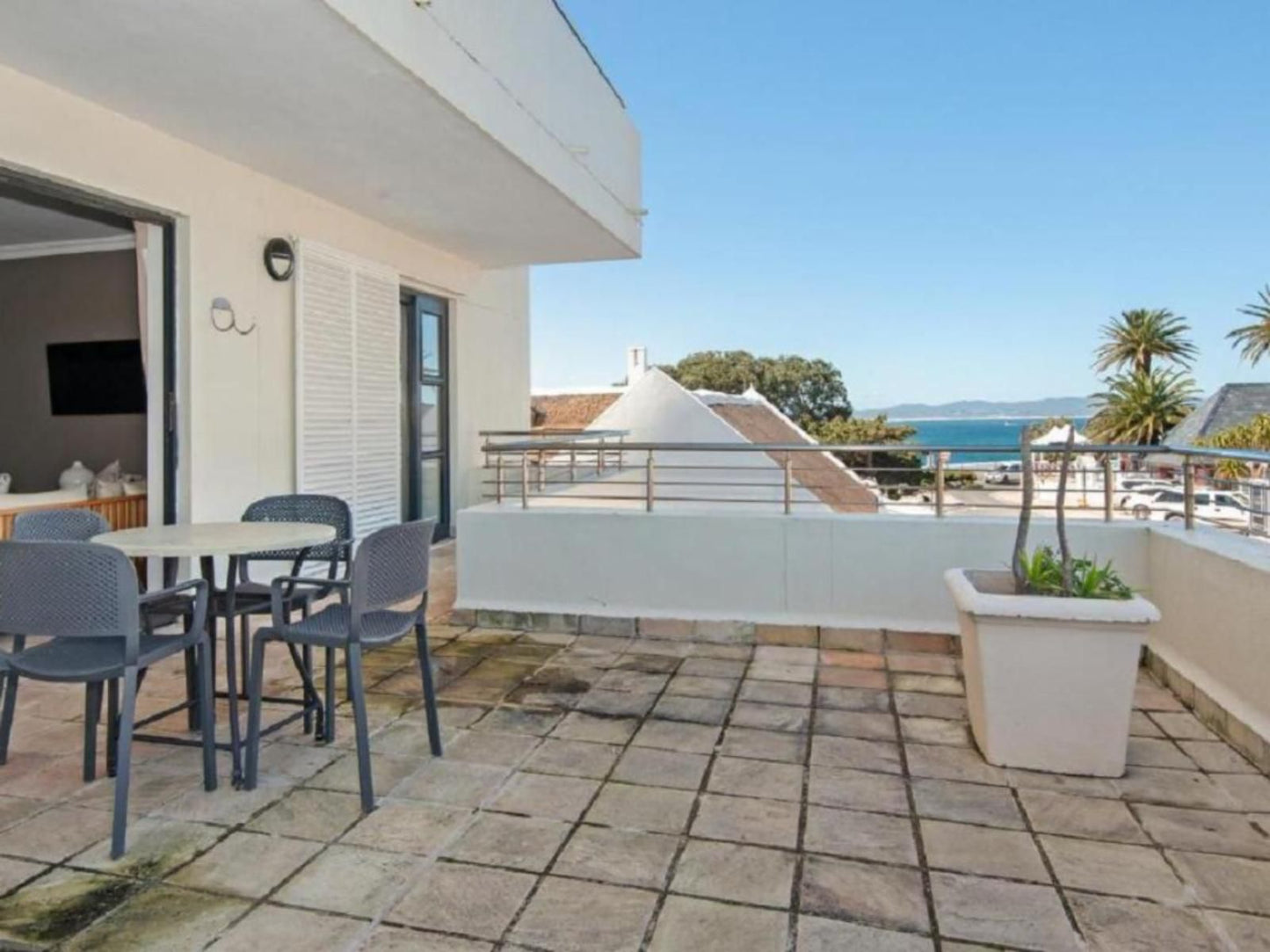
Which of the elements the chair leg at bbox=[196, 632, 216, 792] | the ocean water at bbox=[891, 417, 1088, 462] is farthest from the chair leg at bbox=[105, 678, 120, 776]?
the ocean water at bbox=[891, 417, 1088, 462]

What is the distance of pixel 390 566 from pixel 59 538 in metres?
1.31

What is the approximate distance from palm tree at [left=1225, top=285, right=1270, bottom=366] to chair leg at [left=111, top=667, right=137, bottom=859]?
3585 cm

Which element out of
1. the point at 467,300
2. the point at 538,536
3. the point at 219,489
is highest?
the point at 467,300

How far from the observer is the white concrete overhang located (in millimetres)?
2887

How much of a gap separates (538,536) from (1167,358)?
123 ft

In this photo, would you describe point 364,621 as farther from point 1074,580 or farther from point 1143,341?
point 1143,341

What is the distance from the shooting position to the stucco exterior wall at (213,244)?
3.42m

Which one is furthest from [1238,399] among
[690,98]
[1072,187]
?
[690,98]

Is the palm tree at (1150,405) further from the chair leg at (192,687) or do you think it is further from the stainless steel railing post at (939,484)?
the chair leg at (192,687)

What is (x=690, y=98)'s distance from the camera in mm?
13148

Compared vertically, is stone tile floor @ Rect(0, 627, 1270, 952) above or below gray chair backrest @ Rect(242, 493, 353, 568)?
below

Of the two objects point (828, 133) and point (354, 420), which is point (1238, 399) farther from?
point (354, 420)

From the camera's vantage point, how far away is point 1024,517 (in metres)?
3.18

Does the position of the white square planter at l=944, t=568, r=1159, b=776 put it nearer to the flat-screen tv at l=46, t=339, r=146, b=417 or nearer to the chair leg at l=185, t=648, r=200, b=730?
the chair leg at l=185, t=648, r=200, b=730
